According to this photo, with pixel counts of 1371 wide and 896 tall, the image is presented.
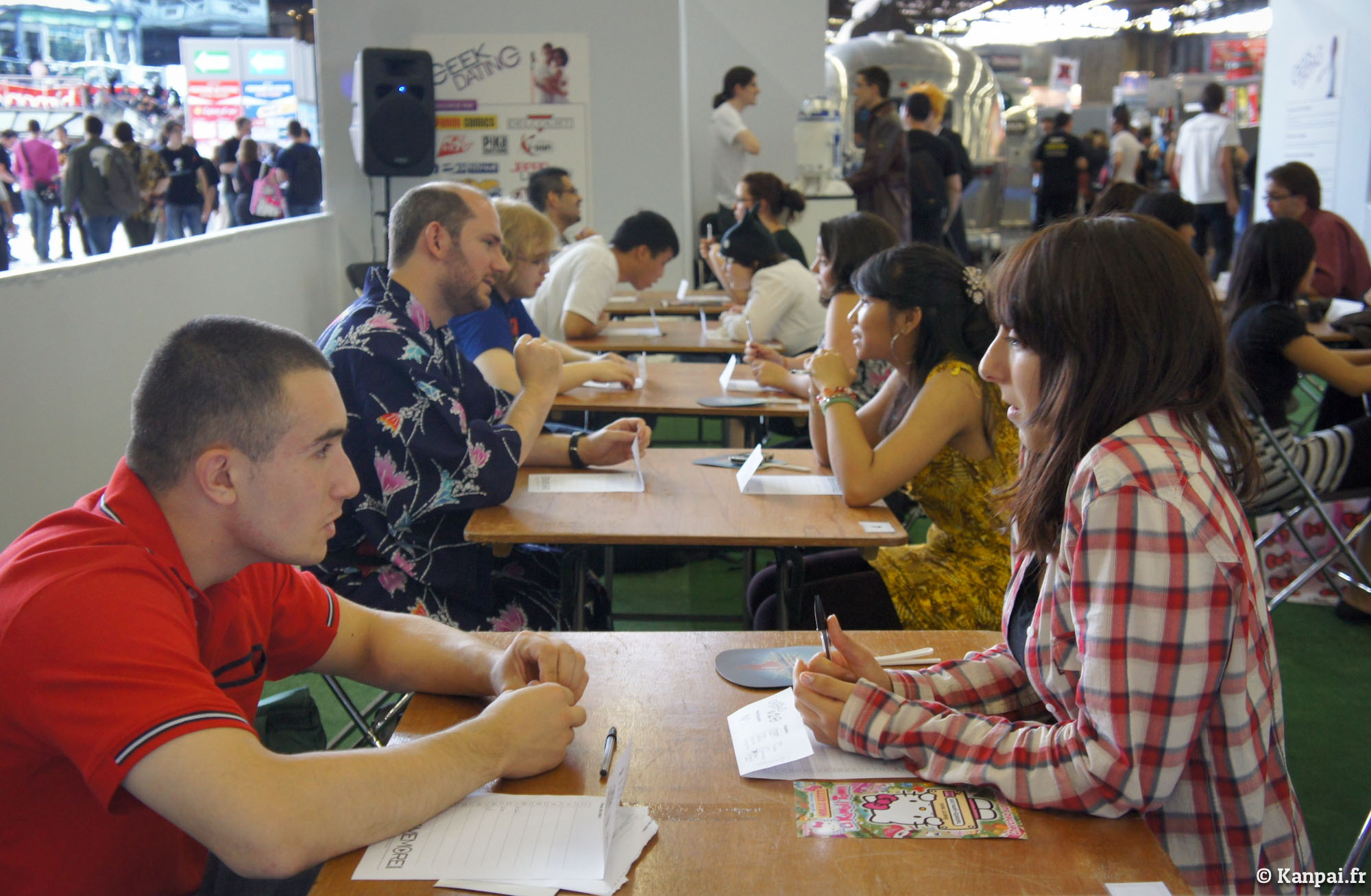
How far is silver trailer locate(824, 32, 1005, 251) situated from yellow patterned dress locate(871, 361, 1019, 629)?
11.1 meters

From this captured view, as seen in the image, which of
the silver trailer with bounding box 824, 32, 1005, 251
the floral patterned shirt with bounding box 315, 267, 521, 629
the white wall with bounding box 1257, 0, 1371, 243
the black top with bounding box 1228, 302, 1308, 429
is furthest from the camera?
the silver trailer with bounding box 824, 32, 1005, 251

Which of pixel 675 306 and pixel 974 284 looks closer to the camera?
pixel 974 284

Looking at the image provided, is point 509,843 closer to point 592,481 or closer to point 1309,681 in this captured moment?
point 592,481

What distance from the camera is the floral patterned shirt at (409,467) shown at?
2111 millimetres

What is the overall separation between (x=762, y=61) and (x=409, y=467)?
804cm

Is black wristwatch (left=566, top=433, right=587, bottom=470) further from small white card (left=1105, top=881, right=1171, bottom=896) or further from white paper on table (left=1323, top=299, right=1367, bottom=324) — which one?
white paper on table (left=1323, top=299, right=1367, bottom=324)

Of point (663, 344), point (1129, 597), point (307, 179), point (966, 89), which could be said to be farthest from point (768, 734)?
point (966, 89)

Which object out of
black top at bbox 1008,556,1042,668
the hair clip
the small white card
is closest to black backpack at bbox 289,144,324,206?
the hair clip

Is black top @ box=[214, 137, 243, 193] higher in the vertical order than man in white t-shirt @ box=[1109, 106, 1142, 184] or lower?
lower

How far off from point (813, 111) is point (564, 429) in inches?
211

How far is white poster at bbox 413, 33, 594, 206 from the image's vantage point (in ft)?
22.7

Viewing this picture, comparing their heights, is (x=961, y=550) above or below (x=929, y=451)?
below

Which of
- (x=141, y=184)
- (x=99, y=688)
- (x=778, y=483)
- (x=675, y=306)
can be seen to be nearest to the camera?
(x=99, y=688)

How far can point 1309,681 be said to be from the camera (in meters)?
3.05
